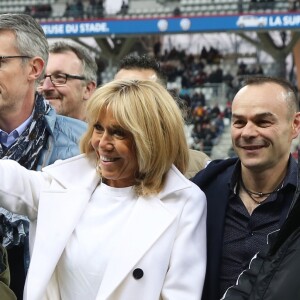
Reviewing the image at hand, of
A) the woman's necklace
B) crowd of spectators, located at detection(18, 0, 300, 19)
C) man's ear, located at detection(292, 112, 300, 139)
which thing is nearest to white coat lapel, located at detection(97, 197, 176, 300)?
the woman's necklace

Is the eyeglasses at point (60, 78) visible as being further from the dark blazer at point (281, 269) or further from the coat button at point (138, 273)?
the dark blazer at point (281, 269)

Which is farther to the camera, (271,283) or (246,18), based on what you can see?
(246,18)

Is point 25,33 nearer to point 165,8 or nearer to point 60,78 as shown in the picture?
point 60,78

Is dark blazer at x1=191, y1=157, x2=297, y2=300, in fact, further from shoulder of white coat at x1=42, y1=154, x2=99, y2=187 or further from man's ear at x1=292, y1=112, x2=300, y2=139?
shoulder of white coat at x1=42, y1=154, x2=99, y2=187

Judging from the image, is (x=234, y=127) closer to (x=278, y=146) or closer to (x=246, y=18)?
(x=278, y=146)

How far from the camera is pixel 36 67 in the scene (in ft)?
8.45

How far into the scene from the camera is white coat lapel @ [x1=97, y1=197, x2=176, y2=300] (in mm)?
2176

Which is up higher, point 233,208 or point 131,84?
point 131,84

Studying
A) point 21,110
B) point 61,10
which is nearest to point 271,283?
point 21,110

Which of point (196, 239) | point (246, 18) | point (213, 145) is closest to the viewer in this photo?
point (196, 239)

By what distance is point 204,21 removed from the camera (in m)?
18.0

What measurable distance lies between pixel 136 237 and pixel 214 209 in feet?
1.21

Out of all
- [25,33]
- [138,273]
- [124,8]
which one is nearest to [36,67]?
[25,33]

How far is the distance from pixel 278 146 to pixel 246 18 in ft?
51.0
